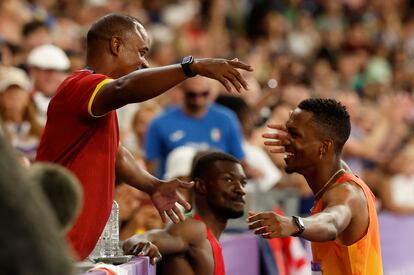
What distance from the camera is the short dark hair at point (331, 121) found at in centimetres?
528

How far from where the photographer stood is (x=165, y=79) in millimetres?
4414

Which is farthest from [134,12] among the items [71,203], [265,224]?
[71,203]

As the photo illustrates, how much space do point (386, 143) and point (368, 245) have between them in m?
7.36

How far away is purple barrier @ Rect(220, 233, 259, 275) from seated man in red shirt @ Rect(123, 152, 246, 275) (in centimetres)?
57

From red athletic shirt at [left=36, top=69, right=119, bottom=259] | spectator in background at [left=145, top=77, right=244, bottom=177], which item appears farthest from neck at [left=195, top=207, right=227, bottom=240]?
spectator in background at [left=145, top=77, right=244, bottom=177]

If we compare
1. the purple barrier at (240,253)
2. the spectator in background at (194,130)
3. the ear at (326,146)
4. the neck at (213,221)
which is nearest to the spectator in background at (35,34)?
the spectator in background at (194,130)

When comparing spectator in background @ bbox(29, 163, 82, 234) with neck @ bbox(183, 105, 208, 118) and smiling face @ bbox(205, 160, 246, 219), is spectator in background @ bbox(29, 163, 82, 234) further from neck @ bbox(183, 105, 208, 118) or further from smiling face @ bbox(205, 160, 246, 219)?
neck @ bbox(183, 105, 208, 118)

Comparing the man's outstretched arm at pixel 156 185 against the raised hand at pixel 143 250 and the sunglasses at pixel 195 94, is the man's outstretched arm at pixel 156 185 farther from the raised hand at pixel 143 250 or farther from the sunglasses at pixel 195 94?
the sunglasses at pixel 195 94

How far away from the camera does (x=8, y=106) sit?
8.00 metres

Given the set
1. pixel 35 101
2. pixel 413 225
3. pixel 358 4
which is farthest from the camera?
pixel 358 4

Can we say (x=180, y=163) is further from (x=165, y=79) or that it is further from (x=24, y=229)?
(x=24, y=229)

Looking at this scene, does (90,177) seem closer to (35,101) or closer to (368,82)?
(35,101)

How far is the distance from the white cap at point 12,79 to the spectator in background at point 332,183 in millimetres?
3272

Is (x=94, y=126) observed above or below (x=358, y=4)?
below
